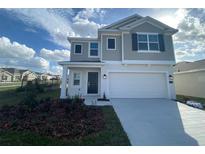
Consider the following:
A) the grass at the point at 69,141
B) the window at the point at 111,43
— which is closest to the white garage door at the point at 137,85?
the window at the point at 111,43

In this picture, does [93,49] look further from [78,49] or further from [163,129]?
[163,129]

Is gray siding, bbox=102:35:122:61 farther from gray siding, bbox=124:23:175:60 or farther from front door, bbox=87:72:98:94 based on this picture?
front door, bbox=87:72:98:94

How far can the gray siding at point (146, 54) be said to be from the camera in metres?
10.4

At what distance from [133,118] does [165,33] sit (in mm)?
8549

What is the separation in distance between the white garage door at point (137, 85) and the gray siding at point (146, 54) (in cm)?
144

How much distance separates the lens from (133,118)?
565 cm

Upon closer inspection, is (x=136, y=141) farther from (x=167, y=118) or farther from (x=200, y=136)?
(x=167, y=118)

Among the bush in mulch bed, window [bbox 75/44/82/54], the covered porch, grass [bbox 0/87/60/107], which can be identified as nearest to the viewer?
the bush in mulch bed

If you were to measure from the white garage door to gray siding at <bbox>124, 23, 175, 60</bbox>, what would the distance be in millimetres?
1444

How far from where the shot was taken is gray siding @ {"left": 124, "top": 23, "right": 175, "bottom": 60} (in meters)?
10.4

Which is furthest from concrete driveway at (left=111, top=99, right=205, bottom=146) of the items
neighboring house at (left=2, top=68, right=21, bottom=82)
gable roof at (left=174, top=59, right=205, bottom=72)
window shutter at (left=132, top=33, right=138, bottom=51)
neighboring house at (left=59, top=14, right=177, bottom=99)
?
neighboring house at (left=2, top=68, right=21, bottom=82)

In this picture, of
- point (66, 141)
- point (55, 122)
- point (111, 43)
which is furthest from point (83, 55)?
point (66, 141)

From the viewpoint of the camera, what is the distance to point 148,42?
10484 millimetres
